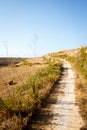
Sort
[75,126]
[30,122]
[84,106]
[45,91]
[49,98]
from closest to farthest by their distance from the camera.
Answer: [75,126] < [30,122] < [84,106] < [49,98] < [45,91]

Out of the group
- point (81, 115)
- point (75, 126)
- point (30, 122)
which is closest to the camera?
point (75, 126)

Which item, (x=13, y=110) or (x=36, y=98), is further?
(x=36, y=98)

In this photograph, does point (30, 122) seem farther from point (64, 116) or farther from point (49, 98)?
point (49, 98)

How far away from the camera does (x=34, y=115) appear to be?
11219 mm

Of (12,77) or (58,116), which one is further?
(12,77)

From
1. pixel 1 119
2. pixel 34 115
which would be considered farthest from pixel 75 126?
pixel 1 119

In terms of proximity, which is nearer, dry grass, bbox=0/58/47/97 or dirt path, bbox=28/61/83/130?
dirt path, bbox=28/61/83/130

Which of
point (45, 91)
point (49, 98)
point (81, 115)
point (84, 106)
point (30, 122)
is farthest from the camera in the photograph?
point (45, 91)

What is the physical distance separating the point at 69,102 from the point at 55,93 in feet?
9.33

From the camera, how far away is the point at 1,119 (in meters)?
9.94

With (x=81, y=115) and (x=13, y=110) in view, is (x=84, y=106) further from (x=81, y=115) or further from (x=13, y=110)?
(x=13, y=110)

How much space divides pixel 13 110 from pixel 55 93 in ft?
20.5

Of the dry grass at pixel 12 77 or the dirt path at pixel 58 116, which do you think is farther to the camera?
the dry grass at pixel 12 77

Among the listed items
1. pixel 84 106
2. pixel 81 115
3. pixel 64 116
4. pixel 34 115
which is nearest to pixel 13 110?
pixel 34 115
